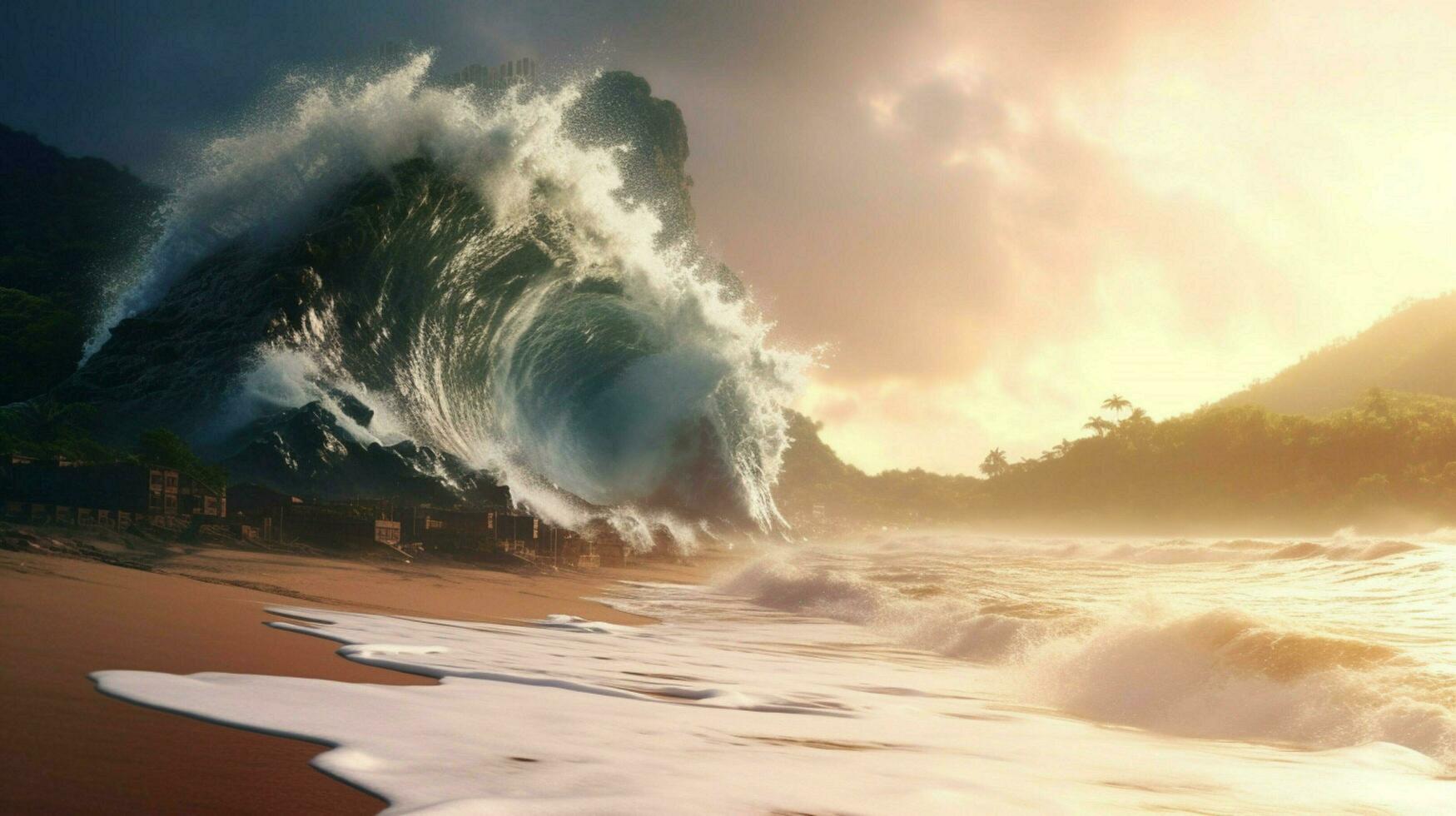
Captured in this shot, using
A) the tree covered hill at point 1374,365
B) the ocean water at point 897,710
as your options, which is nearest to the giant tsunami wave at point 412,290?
the ocean water at point 897,710

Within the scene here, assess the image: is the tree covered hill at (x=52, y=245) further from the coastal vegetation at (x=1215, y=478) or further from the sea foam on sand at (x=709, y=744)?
the coastal vegetation at (x=1215, y=478)

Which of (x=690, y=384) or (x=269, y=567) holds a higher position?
(x=690, y=384)

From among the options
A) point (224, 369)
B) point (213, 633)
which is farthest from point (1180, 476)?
point (213, 633)

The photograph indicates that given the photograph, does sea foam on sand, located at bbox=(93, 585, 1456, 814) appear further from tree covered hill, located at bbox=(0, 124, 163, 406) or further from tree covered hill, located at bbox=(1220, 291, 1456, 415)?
tree covered hill, located at bbox=(1220, 291, 1456, 415)

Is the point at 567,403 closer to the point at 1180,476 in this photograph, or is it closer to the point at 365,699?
the point at 365,699

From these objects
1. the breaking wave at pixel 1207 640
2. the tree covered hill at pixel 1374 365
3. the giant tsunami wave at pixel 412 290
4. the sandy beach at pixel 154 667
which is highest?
the tree covered hill at pixel 1374 365

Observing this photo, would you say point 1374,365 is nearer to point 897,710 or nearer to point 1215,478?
point 1215,478
